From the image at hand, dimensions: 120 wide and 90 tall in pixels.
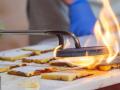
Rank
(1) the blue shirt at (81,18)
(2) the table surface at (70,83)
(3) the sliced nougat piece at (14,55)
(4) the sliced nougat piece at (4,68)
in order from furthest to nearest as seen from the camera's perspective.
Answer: (1) the blue shirt at (81,18)
(3) the sliced nougat piece at (14,55)
(4) the sliced nougat piece at (4,68)
(2) the table surface at (70,83)

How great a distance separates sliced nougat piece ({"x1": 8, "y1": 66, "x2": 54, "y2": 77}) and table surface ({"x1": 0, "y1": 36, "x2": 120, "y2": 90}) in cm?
2

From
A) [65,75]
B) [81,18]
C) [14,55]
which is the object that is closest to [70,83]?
[65,75]

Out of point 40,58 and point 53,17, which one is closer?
point 40,58

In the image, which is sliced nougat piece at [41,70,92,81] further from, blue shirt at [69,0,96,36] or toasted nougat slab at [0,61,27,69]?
blue shirt at [69,0,96,36]

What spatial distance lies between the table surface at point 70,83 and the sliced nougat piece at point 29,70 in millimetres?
16

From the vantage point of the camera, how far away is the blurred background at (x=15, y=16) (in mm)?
1647

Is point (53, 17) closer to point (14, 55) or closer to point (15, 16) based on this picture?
point (15, 16)

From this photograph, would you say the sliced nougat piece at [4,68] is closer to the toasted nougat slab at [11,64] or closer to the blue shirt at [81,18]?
the toasted nougat slab at [11,64]

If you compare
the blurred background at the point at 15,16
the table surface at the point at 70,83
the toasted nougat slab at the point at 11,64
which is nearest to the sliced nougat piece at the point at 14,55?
the toasted nougat slab at the point at 11,64

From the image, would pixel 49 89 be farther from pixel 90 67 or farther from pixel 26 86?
pixel 90 67

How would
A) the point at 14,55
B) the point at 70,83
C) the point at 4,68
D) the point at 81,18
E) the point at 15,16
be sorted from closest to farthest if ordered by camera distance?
the point at 70,83 < the point at 4,68 < the point at 14,55 < the point at 81,18 < the point at 15,16

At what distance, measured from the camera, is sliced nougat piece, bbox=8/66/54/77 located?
0.67 meters

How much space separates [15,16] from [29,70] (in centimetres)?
100

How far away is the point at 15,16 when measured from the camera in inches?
65.8
